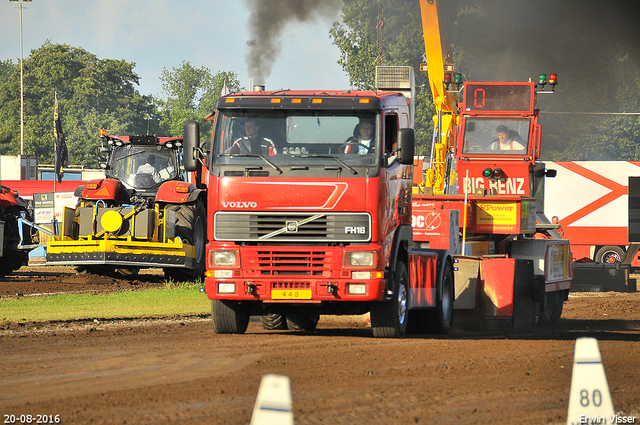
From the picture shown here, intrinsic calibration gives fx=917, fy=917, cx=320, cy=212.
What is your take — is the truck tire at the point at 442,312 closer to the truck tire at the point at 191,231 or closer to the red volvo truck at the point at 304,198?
the red volvo truck at the point at 304,198

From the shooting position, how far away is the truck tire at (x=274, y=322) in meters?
13.4

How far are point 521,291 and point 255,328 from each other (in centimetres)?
434

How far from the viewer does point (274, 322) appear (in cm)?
1340

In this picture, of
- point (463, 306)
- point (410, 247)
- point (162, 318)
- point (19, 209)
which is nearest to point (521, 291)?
point (463, 306)

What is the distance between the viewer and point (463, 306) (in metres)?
14.6

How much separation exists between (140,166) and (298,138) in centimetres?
926

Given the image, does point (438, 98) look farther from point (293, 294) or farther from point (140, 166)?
→ point (293, 294)

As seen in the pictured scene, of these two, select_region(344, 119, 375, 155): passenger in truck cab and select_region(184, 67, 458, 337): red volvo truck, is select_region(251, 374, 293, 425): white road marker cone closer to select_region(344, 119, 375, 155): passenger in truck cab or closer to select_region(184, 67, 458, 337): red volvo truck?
select_region(184, 67, 458, 337): red volvo truck

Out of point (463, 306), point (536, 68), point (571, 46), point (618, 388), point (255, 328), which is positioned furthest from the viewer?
point (536, 68)

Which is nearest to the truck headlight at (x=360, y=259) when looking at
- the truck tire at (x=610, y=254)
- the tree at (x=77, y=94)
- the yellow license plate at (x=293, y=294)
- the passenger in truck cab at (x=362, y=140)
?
the yellow license plate at (x=293, y=294)

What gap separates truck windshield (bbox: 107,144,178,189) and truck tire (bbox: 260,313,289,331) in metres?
6.75

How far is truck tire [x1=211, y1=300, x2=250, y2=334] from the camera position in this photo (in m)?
11.6

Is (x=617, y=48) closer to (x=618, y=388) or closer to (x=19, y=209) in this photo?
(x=19, y=209)

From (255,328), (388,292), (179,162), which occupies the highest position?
(179,162)
